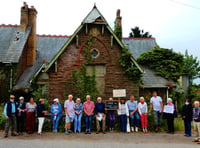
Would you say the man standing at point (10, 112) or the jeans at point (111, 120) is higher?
the man standing at point (10, 112)

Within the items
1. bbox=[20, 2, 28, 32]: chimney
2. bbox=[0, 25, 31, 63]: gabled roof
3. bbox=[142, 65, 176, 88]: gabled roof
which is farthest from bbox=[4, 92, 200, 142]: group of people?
bbox=[20, 2, 28, 32]: chimney

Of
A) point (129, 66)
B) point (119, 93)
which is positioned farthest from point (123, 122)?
point (129, 66)

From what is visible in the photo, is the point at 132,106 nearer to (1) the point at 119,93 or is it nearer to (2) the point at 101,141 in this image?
(1) the point at 119,93

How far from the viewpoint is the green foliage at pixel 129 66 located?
13539mm

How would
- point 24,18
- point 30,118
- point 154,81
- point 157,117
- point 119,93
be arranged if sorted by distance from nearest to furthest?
point 30,118 < point 157,117 < point 119,93 < point 154,81 < point 24,18

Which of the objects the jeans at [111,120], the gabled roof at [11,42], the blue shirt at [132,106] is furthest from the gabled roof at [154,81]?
the gabled roof at [11,42]

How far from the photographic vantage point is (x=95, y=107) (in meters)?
10.9

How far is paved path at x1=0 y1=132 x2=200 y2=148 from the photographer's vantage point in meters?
8.00

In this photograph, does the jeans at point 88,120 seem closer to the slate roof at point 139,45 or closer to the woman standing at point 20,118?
the woman standing at point 20,118

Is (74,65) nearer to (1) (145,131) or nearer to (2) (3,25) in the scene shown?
(1) (145,131)

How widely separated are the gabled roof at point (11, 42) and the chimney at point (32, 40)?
1.85 feet

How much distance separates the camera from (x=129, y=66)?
1370 centimetres

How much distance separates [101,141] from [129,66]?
627 cm

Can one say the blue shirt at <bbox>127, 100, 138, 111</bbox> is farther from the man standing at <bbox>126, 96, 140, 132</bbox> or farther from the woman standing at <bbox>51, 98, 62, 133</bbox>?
the woman standing at <bbox>51, 98, 62, 133</bbox>
